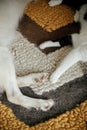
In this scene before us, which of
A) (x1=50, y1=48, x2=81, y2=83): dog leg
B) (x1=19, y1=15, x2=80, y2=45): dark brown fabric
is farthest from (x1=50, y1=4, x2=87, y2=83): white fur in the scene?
(x1=19, y1=15, x2=80, y2=45): dark brown fabric

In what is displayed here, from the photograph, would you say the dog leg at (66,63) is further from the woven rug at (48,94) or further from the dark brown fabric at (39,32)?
the dark brown fabric at (39,32)

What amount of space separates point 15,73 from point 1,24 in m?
0.37

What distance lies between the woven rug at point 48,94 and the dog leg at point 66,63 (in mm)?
29

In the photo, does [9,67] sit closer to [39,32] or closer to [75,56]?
[75,56]

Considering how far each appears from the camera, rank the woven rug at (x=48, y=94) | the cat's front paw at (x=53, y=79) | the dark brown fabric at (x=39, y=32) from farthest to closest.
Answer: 1. the dark brown fabric at (x=39, y=32)
2. the cat's front paw at (x=53, y=79)
3. the woven rug at (x=48, y=94)

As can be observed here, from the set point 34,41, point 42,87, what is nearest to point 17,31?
point 34,41

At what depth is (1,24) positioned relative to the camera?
78.2 inches

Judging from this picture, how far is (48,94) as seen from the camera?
1718 mm

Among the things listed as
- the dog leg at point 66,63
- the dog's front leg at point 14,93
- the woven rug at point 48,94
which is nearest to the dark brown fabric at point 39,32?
the woven rug at point 48,94

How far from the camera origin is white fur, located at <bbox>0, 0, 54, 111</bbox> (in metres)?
1.65

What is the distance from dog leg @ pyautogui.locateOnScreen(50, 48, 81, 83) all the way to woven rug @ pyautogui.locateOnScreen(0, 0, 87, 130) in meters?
0.03

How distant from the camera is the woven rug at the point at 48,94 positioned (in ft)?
5.10

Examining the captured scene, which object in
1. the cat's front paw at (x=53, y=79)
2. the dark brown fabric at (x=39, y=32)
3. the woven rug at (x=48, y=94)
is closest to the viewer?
the woven rug at (x=48, y=94)

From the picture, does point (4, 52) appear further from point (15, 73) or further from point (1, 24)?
point (1, 24)
